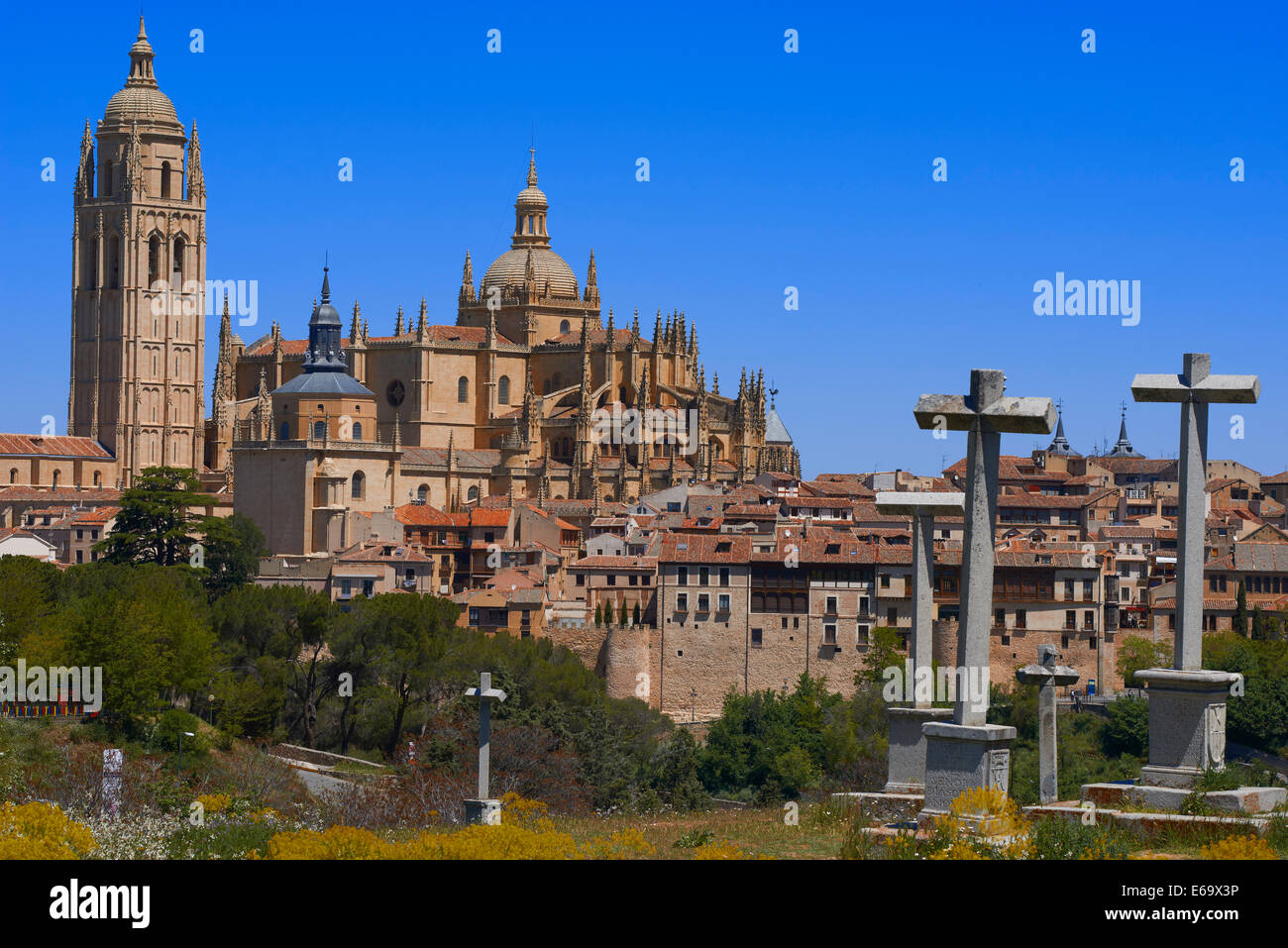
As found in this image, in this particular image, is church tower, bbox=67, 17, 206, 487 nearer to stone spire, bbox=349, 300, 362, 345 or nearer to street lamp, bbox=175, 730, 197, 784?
stone spire, bbox=349, 300, 362, 345

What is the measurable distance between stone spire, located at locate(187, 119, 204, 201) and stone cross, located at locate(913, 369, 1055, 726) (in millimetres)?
102365

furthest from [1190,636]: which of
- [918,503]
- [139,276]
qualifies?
[139,276]

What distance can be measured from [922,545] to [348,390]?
70.6 m

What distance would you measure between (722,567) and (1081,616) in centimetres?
1024

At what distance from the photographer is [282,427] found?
87250 millimetres

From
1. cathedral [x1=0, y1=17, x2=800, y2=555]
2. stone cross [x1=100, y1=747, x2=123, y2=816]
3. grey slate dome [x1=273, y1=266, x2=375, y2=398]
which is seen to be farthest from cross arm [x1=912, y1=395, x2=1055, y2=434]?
grey slate dome [x1=273, y1=266, x2=375, y2=398]

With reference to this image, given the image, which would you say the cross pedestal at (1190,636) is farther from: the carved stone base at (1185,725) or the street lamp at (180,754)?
the street lamp at (180,754)

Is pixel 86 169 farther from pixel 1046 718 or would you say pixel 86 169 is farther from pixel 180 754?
pixel 1046 718

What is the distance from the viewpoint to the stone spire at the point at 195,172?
372 ft

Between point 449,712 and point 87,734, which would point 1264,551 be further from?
point 87,734

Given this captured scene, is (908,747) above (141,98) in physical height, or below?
below

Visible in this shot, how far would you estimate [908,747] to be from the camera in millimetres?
18859

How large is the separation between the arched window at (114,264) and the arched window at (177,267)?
9.79 feet
